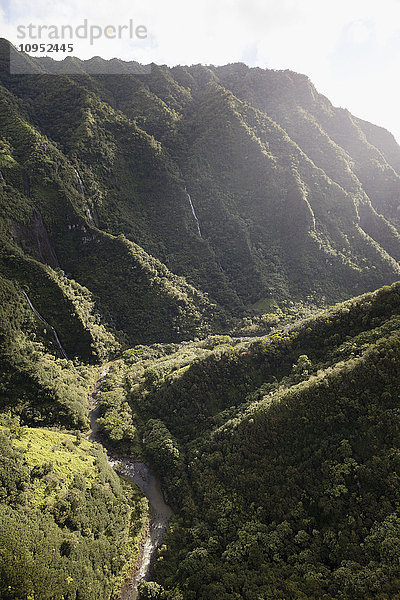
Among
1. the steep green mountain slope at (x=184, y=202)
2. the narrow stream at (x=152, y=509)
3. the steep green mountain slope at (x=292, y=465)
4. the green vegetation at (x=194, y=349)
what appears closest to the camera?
the steep green mountain slope at (x=292, y=465)

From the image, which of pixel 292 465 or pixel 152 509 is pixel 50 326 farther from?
pixel 292 465

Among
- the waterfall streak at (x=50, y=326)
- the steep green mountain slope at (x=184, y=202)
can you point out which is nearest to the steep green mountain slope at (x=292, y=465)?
the waterfall streak at (x=50, y=326)

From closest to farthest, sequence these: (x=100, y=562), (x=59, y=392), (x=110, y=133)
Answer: (x=100, y=562), (x=59, y=392), (x=110, y=133)

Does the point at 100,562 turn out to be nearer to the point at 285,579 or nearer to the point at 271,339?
the point at 285,579

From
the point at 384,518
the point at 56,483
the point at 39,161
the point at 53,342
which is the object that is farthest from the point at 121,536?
the point at 39,161

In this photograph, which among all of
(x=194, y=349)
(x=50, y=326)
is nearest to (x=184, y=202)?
(x=194, y=349)

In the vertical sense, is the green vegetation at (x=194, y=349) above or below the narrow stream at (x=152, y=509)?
above

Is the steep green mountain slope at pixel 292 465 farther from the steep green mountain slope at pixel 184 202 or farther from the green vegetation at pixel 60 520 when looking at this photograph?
the steep green mountain slope at pixel 184 202
